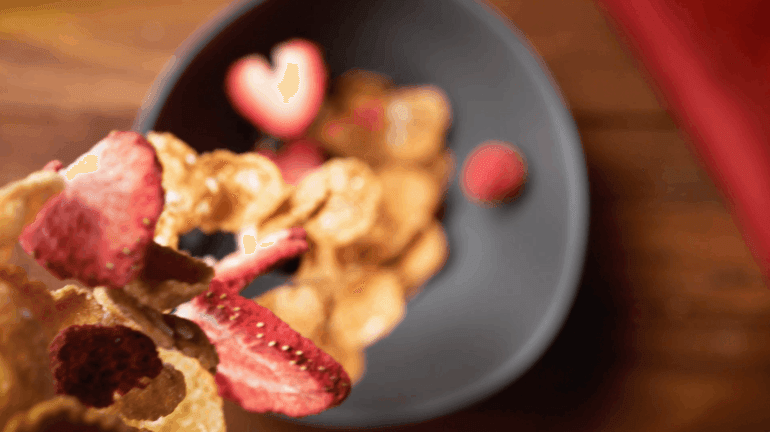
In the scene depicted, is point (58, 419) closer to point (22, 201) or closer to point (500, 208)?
point (22, 201)

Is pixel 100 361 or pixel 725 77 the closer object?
pixel 100 361

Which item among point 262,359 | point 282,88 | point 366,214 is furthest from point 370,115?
point 262,359

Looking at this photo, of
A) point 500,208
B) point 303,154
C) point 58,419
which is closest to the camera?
point 58,419

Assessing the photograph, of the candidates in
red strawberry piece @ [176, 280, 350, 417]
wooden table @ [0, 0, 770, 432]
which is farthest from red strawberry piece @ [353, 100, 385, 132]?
red strawberry piece @ [176, 280, 350, 417]

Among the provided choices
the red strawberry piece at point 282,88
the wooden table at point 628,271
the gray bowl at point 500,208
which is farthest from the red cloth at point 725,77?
the red strawberry piece at point 282,88

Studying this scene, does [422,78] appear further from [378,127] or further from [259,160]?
[259,160]

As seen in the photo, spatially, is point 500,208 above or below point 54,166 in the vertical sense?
below
